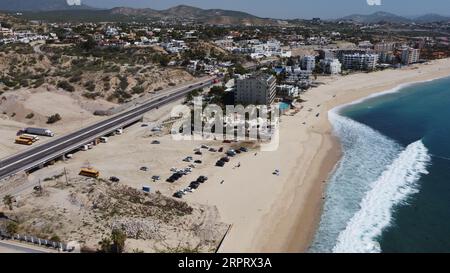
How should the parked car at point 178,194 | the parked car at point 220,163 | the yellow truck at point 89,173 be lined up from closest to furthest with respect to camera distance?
the parked car at point 178,194
the yellow truck at point 89,173
the parked car at point 220,163

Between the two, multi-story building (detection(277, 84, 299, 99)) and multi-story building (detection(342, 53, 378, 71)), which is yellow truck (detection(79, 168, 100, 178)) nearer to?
multi-story building (detection(277, 84, 299, 99))

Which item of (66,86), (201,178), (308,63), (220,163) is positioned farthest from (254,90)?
(308,63)

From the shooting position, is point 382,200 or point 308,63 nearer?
point 382,200

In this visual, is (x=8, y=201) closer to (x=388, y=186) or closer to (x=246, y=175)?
(x=246, y=175)

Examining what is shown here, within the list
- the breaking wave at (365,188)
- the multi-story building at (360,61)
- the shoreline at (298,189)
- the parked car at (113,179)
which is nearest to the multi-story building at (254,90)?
the shoreline at (298,189)

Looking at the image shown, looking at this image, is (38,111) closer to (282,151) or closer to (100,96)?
(100,96)

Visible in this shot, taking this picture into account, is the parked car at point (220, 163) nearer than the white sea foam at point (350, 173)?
No

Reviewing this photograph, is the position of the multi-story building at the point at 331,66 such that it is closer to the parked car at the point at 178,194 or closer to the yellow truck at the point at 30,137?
the yellow truck at the point at 30,137
